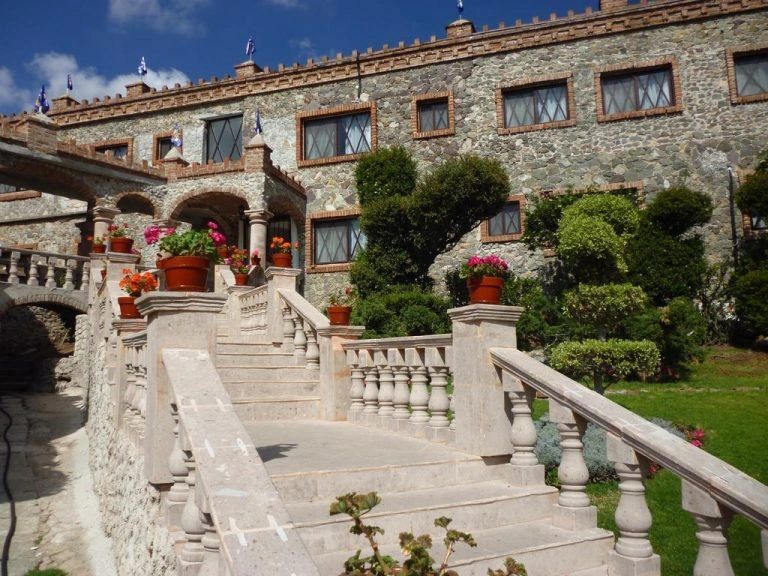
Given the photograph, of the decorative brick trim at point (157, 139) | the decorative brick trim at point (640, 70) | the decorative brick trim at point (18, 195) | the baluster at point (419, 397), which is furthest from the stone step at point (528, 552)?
the decorative brick trim at point (18, 195)

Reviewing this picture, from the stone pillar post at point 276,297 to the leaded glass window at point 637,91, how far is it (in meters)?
12.2

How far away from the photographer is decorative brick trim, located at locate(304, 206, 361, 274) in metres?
18.8

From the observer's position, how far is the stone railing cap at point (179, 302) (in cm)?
433

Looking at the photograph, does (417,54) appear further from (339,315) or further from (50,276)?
(339,315)

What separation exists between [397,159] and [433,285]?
13.2 ft

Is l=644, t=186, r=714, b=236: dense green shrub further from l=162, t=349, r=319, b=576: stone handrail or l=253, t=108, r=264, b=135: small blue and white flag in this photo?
l=162, t=349, r=319, b=576: stone handrail

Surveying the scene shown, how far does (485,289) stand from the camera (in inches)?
215

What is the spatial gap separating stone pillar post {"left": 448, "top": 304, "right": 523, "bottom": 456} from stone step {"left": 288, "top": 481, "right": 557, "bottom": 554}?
0.39 metres

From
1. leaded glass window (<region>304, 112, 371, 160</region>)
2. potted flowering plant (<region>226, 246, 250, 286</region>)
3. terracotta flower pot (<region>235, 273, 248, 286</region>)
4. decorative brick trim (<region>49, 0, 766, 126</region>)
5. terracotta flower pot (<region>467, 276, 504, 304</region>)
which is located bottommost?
terracotta flower pot (<region>467, 276, 504, 304</region>)

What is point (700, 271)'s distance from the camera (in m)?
15.6

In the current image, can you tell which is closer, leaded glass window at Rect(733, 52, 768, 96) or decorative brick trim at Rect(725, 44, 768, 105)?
decorative brick trim at Rect(725, 44, 768, 105)

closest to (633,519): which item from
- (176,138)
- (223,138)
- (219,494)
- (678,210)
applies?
(219,494)

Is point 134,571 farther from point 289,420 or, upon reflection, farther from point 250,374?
point 250,374

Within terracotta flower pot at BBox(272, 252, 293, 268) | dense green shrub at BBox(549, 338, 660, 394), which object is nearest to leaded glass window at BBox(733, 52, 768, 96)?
dense green shrub at BBox(549, 338, 660, 394)
